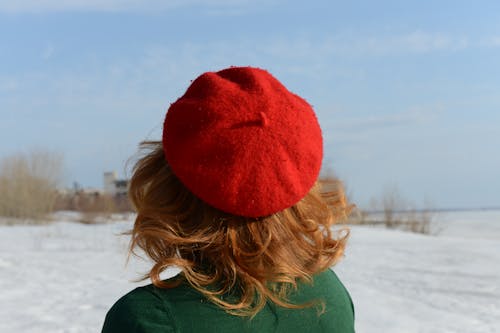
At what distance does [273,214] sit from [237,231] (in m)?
0.09

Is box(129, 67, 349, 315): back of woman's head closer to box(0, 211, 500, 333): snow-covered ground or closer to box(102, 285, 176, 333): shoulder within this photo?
box(102, 285, 176, 333): shoulder

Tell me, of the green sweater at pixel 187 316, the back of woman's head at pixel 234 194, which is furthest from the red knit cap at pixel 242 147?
the green sweater at pixel 187 316

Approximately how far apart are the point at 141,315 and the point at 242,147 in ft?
1.17

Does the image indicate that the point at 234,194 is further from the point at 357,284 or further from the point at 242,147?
the point at 357,284

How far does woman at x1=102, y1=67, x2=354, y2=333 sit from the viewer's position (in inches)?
39.0

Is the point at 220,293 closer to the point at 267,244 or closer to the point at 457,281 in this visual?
the point at 267,244

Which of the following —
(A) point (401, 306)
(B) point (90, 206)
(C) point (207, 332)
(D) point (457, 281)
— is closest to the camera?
(C) point (207, 332)

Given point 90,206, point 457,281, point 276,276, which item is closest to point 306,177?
point 276,276

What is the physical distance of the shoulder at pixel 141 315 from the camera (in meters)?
0.95

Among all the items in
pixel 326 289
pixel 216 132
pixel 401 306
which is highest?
pixel 216 132

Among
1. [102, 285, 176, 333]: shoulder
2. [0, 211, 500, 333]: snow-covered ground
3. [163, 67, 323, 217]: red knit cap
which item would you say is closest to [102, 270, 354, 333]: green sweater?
[102, 285, 176, 333]: shoulder

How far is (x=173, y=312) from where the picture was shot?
0.96 m

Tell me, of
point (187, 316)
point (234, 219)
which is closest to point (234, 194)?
point (234, 219)

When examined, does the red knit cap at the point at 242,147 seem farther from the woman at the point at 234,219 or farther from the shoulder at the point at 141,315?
the shoulder at the point at 141,315
